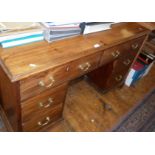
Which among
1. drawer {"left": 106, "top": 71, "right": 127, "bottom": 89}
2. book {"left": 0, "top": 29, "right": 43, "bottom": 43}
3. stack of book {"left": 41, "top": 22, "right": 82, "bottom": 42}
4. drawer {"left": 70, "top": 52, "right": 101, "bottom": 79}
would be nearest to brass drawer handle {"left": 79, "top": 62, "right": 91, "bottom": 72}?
drawer {"left": 70, "top": 52, "right": 101, "bottom": 79}

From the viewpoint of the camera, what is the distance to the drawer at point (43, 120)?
3.94 feet

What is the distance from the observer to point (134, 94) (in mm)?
2008

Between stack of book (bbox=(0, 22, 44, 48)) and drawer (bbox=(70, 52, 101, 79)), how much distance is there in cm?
27

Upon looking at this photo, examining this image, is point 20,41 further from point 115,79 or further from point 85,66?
point 115,79

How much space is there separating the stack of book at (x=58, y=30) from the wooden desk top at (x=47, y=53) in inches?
1.3

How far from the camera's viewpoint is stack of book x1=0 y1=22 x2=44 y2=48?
932 millimetres

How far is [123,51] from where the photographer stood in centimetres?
150

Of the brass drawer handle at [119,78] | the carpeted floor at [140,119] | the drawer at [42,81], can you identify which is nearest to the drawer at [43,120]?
the drawer at [42,81]

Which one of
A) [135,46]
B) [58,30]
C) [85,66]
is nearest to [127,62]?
[135,46]

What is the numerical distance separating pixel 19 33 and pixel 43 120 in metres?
0.66

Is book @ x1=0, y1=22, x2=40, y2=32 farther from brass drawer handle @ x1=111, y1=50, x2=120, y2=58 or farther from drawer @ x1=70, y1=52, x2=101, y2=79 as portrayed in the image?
brass drawer handle @ x1=111, y1=50, x2=120, y2=58

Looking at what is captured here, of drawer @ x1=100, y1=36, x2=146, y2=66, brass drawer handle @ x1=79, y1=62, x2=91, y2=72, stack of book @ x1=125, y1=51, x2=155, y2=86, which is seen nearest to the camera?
brass drawer handle @ x1=79, y1=62, x2=91, y2=72

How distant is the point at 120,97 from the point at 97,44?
3.08ft
